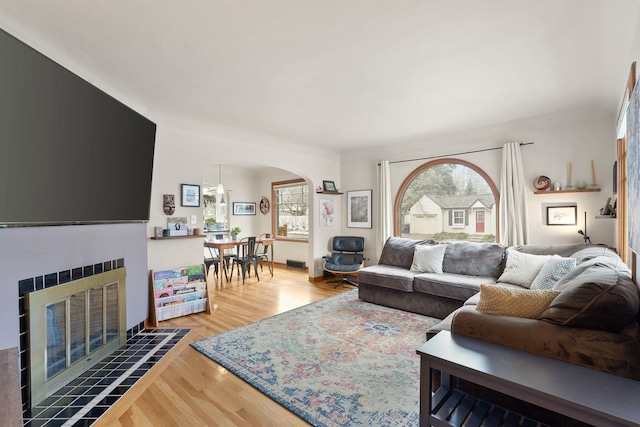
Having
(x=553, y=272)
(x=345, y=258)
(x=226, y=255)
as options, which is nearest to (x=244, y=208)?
(x=226, y=255)

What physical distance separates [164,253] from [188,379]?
186 cm

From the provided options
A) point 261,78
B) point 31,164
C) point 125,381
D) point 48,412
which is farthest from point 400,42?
point 48,412

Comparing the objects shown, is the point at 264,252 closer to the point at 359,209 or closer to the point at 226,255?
the point at 226,255

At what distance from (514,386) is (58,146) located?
2.80 meters

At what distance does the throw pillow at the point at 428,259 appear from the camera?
158 inches

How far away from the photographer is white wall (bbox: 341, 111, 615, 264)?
11.6ft

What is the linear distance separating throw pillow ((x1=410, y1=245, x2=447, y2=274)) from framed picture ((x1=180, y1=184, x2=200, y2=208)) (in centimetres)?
316

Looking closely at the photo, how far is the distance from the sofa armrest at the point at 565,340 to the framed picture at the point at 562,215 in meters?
2.95

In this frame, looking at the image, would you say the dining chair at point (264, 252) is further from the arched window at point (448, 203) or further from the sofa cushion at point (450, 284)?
the sofa cushion at point (450, 284)

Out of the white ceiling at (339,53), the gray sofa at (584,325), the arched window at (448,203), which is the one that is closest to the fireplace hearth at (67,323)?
the white ceiling at (339,53)

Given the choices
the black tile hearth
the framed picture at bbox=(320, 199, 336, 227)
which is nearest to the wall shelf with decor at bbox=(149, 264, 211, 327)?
the black tile hearth

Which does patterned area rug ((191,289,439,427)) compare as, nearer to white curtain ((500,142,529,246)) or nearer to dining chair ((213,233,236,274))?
white curtain ((500,142,529,246))

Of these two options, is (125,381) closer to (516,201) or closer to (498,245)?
(498,245)

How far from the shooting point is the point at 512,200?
4.09 meters
